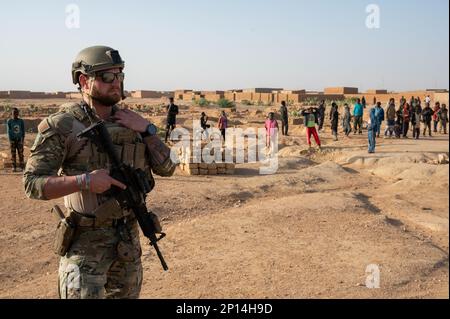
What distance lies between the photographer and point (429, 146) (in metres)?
13.2

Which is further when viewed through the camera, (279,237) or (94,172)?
(279,237)

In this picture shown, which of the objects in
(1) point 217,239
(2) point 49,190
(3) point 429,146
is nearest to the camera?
(2) point 49,190

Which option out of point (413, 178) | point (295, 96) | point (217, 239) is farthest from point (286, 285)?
point (295, 96)

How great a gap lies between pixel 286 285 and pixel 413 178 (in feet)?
17.8

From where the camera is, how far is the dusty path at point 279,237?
456 cm

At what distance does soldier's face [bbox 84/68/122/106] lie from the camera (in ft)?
8.38

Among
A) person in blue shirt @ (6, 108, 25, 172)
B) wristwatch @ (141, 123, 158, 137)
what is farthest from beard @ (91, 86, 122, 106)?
person in blue shirt @ (6, 108, 25, 172)

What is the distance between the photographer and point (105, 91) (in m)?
2.56

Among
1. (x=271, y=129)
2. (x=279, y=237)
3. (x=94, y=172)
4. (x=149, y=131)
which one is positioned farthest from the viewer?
(x=271, y=129)

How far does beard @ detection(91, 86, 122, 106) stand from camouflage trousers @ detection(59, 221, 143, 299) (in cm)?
66

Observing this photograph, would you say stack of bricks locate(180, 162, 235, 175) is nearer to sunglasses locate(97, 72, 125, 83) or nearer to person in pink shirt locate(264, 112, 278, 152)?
person in pink shirt locate(264, 112, 278, 152)

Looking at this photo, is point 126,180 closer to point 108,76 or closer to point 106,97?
point 106,97

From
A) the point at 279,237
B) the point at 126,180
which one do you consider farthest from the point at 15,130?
the point at 126,180
